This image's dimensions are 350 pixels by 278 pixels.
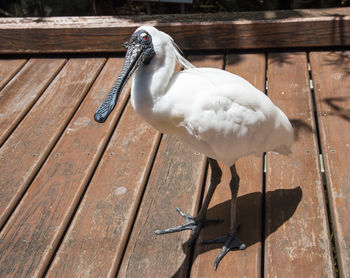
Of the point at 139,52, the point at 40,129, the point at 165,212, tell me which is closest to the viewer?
the point at 139,52

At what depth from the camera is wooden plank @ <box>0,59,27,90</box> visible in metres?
4.48

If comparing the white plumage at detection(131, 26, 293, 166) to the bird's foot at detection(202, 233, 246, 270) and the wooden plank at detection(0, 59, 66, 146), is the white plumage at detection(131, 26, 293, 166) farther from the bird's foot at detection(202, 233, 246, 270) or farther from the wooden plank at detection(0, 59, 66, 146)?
the wooden plank at detection(0, 59, 66, 146)

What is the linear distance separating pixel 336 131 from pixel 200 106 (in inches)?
55.4

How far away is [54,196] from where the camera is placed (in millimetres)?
3152

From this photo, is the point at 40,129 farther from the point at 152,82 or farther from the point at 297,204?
the point at 297,204

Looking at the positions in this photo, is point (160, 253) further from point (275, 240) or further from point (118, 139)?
point (118, 139)

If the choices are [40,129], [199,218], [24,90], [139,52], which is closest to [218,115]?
[139,52]

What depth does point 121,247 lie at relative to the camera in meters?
2.76

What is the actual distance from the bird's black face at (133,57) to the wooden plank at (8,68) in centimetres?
235

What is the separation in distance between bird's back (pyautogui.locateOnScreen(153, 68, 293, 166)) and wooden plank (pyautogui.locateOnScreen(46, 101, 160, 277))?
2.27ft

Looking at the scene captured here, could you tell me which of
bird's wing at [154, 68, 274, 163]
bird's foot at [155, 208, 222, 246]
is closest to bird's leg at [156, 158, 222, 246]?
bird's foot at [155, 208, 222, 246]

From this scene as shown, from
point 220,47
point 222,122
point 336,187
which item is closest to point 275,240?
point 336,187

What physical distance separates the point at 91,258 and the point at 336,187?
1.56 m

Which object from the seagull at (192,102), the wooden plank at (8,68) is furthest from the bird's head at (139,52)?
the wooden plank at (8,68)
